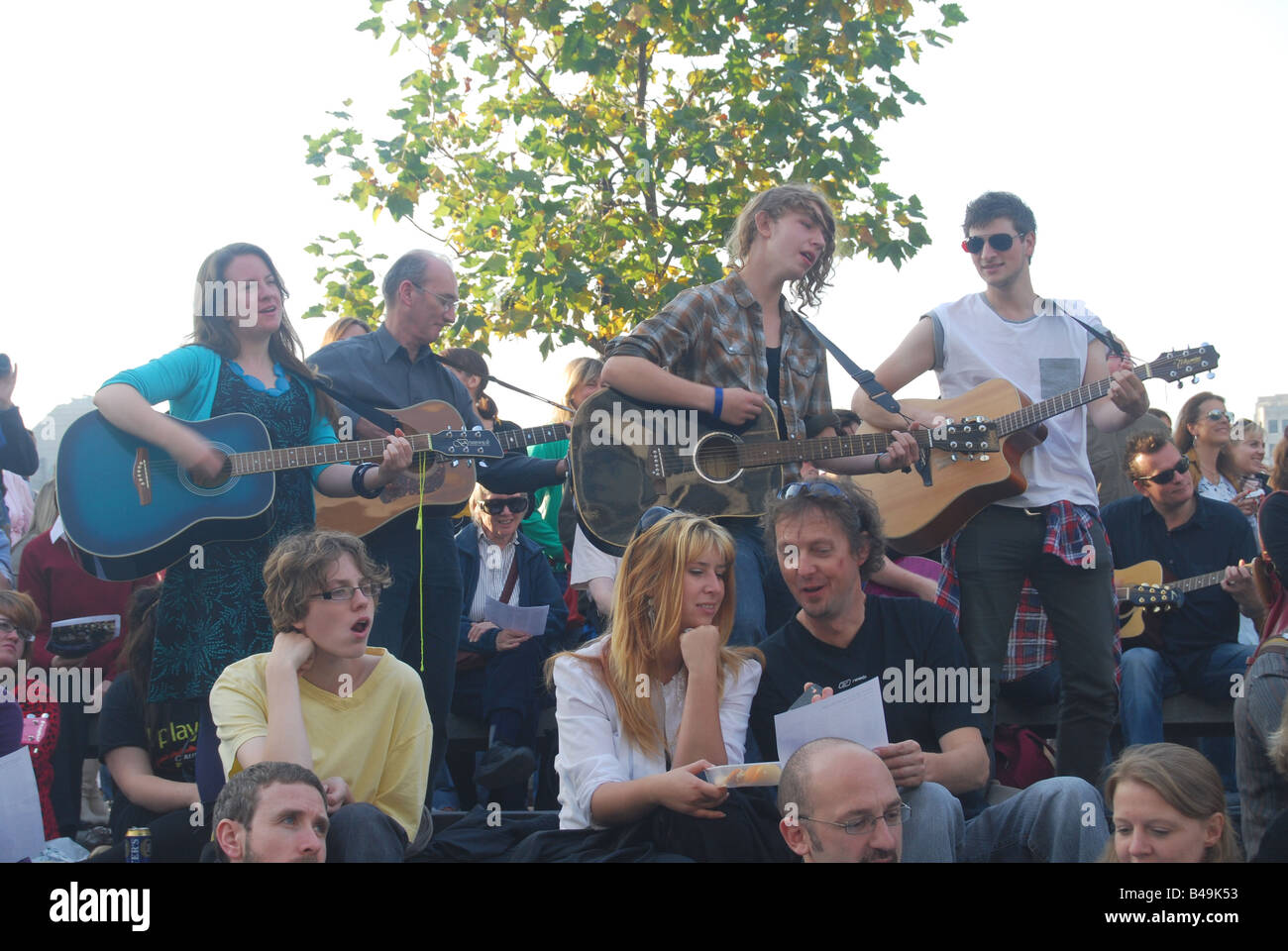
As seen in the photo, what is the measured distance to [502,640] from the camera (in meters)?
5.41

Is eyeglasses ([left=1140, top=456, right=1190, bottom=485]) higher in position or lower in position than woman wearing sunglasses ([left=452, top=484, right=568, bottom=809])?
higher

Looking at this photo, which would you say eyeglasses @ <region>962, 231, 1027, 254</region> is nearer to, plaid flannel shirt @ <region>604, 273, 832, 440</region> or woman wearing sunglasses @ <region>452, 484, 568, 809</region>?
plaid flannel shirt @ <region>604, 273, 832, 440</region>

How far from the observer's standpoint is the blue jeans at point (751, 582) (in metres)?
4.00

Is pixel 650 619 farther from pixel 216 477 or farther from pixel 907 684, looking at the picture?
pixel 216 477

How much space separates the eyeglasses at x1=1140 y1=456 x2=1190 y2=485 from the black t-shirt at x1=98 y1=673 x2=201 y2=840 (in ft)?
13.4

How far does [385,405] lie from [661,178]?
158 inches

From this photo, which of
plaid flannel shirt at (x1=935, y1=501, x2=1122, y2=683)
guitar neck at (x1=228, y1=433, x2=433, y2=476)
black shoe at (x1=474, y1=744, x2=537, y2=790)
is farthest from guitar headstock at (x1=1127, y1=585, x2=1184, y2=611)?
guitar neck at (x1=228, y1=433, x2=433, y2=476)

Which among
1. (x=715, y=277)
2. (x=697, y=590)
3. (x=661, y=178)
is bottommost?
(x=697, y=590)

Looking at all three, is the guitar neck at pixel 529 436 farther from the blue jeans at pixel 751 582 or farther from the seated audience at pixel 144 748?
the seated audience at pixel 144 748

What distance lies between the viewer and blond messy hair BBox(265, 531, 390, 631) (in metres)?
3.65

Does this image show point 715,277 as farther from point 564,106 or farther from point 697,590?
point 697,590

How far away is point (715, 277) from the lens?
813 centimetres

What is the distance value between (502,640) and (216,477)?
5.27 ft
